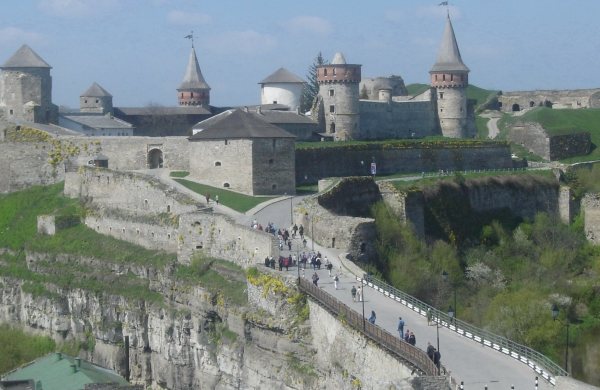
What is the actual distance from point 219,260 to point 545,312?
12.2 m

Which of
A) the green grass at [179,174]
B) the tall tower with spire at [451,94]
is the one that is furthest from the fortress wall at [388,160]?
the green grass at [179,174]

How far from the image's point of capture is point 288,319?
39.5 meters

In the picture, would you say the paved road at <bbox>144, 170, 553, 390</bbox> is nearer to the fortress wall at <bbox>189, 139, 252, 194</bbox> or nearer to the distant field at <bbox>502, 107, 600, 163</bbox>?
the fortress wall at <bbox>189, 139, 252, 194</bbox>

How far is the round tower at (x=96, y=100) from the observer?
2889 inches

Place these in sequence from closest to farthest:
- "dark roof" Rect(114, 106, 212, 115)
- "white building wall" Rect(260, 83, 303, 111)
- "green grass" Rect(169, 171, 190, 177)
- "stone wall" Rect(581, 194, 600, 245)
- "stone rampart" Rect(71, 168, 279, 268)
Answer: "stone rampart" Rect(71, 168, 279, 268) < "green grass" Rect(169, 171, 190, 177) < "stone wall" Rect(581, 194, 600, 245) < "dark roof" Rect(114, 106, 212, 115) < "white building wall" Rect(260, 83, 303, 111)

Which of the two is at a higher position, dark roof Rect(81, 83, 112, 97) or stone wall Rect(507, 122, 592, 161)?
dark roof Rect(81, 83, 112, 97)

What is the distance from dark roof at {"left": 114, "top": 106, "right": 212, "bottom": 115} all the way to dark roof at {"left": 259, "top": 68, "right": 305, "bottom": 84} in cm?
421

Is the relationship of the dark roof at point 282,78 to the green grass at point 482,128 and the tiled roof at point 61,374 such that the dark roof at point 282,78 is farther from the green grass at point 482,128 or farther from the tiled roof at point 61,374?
the tiled roof at point 61,374

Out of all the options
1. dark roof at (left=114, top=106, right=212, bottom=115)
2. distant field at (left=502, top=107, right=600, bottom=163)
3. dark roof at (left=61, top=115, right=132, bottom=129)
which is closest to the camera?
dark roof at (left=61, top=115, right=132, bottom=129)

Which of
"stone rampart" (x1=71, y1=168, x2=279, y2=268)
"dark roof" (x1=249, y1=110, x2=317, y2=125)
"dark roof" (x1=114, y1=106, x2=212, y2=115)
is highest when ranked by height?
"dark roof" (x1=114, y1=106, x2=212, y2=115)

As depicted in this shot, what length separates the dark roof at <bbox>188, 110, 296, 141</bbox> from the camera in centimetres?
5591

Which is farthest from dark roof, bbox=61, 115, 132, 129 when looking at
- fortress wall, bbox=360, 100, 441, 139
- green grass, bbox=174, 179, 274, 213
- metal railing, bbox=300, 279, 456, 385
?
metal railing, bbox=300, 279, 456, 385

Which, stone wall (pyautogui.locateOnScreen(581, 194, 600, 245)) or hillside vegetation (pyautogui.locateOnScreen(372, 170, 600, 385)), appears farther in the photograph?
stone wall (pyautogui.locateOnScreen(581, 194, 600, 245))

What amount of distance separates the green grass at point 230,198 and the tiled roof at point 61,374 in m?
14.1
